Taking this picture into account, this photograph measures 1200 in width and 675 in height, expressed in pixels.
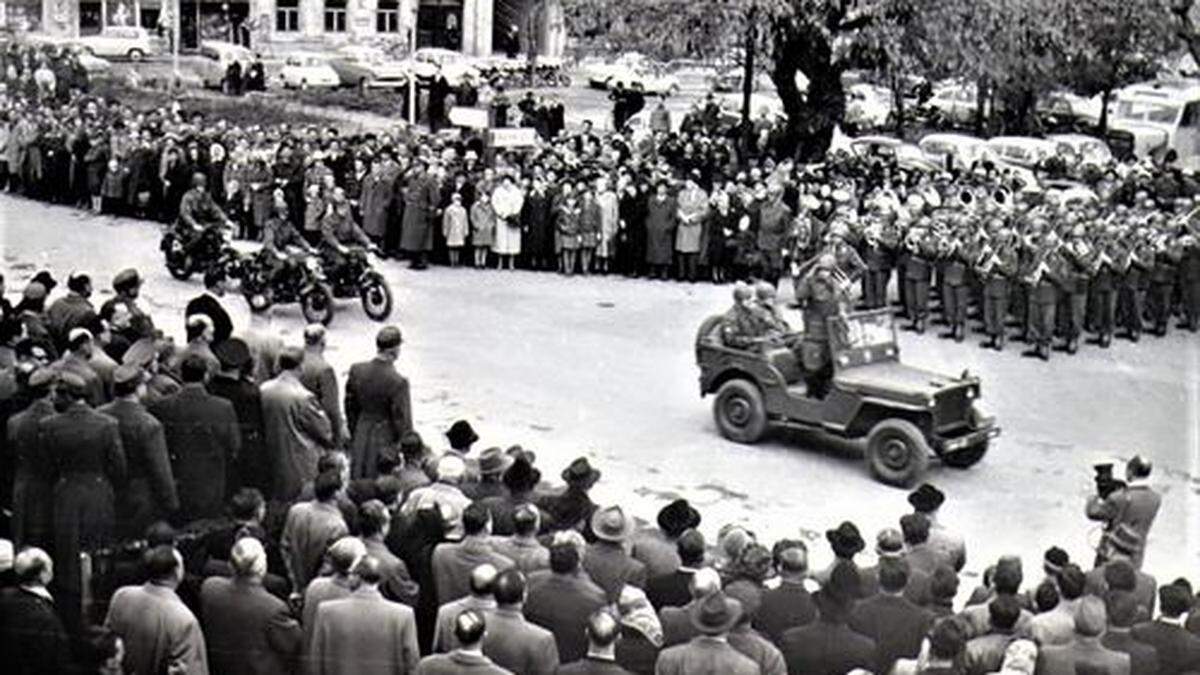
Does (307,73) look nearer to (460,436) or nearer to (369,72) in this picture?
(369,72)

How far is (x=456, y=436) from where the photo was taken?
10.7 m

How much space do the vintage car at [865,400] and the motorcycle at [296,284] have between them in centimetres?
523

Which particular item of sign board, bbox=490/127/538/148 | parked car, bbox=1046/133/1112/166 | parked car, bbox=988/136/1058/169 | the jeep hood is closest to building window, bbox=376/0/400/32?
parked car, bbox=1046/133/1112/166

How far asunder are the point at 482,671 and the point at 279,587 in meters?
1.55

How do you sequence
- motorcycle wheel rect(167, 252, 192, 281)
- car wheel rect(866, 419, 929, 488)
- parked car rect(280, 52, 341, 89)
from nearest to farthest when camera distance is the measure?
car wheel rect(866, 419, 929, 488) < motorcycle wheel rect(167, 252, 192, 281) < parked car rect(280, 52, 341, 89)

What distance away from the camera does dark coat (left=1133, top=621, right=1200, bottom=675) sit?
26.7 feet

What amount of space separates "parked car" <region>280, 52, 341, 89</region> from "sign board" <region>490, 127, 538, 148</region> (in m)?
21.7

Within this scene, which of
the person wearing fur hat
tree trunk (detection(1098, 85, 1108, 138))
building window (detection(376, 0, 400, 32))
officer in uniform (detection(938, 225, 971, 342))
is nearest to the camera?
the person wearing fur hat

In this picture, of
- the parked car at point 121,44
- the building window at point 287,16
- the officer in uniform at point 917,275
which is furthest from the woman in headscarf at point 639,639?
the building window at point 287,16

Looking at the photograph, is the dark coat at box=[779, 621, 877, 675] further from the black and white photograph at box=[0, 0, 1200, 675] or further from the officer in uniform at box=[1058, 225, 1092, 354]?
the officer in uniform at box=[1058, 225, 1092, 354]

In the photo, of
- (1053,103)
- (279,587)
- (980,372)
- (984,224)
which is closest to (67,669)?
(279,587)

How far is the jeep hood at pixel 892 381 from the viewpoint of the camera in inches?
560

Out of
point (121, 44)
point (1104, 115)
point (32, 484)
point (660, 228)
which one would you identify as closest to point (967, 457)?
point (32, 484)

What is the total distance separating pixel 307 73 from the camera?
47625 millimetres
